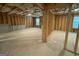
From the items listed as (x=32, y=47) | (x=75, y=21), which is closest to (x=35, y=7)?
(x=32, y=47)

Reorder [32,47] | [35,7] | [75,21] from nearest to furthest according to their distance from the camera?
[32,47] → [35,7] → [75,21]

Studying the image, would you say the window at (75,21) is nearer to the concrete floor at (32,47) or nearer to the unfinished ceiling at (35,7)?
the unfinished ceiling at (35,7)

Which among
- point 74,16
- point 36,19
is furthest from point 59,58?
point 36,19

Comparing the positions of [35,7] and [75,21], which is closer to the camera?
[35,7]

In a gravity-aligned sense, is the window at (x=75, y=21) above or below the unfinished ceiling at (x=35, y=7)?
below

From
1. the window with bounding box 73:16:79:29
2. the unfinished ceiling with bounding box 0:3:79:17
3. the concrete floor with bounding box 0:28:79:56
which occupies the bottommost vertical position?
the concrete floor with bounding box 0:28:79:56

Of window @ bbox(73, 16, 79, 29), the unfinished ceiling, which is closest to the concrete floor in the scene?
the unfinished ceiling

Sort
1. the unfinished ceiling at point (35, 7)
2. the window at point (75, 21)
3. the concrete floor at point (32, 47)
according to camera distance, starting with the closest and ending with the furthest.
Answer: the concrete floor at point (32, 47), the unfinished ceiling at point (35, 7), the window at point (75, 21)

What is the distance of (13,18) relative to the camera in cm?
876

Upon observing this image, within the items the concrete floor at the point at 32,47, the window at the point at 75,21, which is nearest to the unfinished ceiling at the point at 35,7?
the concrete floor at the point at 32,47

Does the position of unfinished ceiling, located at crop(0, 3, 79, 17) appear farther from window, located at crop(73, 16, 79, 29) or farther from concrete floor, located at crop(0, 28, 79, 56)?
window, located at crop(73, 16, 79, 29)

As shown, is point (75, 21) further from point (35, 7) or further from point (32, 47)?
point (32, 47)

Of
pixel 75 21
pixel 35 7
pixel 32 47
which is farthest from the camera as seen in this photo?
pixel 75 21

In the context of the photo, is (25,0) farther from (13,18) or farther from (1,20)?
(13,18)
